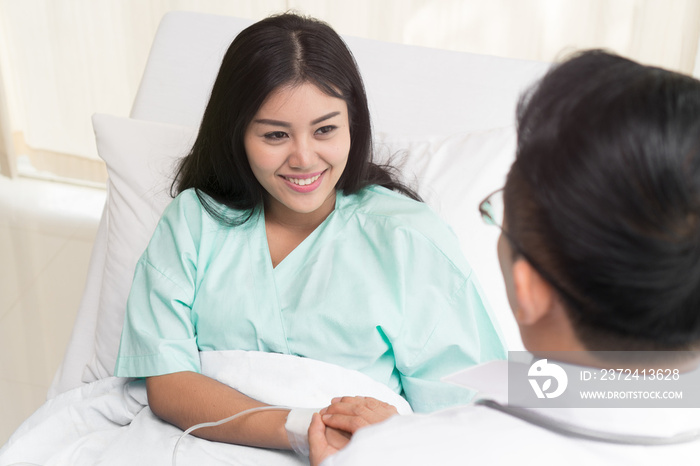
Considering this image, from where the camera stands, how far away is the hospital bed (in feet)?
4.23

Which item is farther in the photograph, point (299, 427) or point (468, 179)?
point (468, 179)

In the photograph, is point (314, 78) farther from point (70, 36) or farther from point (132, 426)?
point (70, 36)

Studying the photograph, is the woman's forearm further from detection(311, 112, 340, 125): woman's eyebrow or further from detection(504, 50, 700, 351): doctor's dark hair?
detection(504, 50, 700, 351): doctor's dark hair

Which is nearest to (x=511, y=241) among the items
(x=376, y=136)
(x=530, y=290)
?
(x=530, y=290)

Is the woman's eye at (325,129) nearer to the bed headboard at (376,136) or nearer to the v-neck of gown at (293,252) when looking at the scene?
the v-neck of gown at (293,252)

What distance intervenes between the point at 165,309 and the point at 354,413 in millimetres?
465

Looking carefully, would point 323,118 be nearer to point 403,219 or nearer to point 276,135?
point 276,135

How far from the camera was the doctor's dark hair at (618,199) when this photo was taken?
581 millimetres

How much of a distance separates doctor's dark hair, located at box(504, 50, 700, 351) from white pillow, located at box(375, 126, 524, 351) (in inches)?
34.2

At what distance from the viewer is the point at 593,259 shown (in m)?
0.61

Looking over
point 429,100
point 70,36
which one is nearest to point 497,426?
point 429,100

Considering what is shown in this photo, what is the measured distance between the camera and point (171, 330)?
1316 millimetres

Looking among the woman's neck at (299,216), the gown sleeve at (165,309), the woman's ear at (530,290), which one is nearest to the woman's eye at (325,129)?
the woman's neck at (299,216)

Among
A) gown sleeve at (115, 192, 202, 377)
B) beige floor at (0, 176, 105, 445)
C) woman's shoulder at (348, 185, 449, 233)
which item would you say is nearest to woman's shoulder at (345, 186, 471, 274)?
woman's shoulder at (348, 185, 449, 233)
